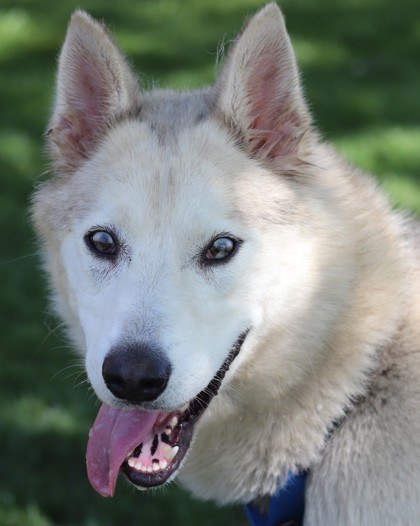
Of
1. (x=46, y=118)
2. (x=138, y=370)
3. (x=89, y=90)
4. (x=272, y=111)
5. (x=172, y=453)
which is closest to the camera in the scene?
(x=138, y=370)

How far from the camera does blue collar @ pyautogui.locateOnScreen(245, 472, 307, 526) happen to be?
3.00m

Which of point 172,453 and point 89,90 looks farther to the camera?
point 89,90

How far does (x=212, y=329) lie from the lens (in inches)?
110

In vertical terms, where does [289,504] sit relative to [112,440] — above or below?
below

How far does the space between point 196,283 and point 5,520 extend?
174cm

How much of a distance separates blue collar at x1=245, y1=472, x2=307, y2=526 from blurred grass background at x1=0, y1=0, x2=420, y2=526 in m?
0.96

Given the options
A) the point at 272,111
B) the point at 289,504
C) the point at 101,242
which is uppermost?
the point at 272,111

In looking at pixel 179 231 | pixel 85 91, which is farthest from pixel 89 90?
pixel 179 231

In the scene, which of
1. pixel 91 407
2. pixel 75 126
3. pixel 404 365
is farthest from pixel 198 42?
pixel 404 365

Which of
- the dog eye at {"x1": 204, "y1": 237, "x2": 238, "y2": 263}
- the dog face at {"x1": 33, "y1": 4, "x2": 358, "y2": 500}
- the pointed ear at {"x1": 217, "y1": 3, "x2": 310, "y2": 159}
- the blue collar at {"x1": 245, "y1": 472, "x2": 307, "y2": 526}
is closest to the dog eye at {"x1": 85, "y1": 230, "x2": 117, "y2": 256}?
the dog face at {"x1": 33, "y1": 4, "x2": 358, "y2": 500}

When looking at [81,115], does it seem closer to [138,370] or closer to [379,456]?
[138,370]

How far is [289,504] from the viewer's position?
3039 millimetres

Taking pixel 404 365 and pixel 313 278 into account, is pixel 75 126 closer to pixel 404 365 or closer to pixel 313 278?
pixel 313 278

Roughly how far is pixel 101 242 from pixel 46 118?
4.88 metres
